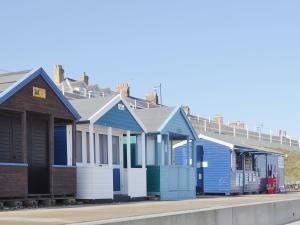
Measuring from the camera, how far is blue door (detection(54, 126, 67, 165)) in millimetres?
19844

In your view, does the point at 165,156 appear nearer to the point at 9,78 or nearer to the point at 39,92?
the point at 39,92

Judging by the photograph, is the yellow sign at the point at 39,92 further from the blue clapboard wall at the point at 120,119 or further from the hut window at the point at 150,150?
the hut window at the point at 150,150

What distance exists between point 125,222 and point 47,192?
838cm

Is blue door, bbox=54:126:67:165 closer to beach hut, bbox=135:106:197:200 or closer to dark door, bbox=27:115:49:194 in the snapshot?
dark door, bbox=27:115:49:194

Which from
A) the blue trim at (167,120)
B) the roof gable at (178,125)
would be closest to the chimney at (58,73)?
the roof gable at (178,125)

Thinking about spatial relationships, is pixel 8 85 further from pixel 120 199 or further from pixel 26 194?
pixel 120 199

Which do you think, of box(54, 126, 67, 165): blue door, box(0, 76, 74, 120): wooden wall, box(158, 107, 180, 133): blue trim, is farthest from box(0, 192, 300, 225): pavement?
box(158, 107, 180, 133): blue trim

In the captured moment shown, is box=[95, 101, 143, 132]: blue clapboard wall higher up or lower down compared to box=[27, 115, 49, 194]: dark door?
higher up

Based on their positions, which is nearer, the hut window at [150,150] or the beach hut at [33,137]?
the beach hut at [33,137]

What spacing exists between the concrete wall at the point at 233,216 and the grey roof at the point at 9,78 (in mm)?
6643

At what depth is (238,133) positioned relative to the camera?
2402 inches

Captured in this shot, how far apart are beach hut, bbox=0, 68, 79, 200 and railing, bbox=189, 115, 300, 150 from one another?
33.0m

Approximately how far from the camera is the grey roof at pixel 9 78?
16.8 meters

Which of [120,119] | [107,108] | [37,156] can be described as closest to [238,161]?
[120,119]
